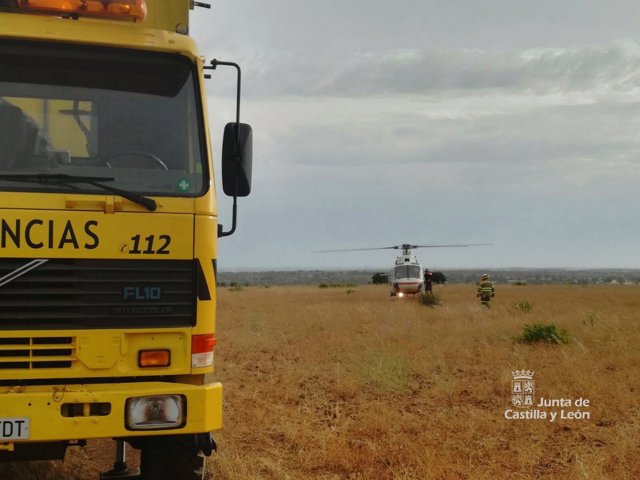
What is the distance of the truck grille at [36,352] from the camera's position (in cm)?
376

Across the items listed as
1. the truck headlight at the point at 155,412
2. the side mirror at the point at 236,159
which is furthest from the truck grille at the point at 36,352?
the side mirror at the point at 236,159

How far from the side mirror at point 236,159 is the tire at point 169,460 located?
1749 millimetres

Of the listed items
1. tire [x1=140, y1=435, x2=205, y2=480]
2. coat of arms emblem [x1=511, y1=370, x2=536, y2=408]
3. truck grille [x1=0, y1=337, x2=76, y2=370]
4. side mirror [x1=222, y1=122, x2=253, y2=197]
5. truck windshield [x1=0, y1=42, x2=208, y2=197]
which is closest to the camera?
truck grille [x1=0, y1=337, x2=76, y2=370]

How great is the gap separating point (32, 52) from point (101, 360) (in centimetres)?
200

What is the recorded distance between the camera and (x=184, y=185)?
13.7 feet

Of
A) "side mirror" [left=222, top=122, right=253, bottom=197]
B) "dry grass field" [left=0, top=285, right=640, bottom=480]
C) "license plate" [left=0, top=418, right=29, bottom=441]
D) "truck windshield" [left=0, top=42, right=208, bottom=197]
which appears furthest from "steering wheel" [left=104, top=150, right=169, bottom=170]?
"dry grass field" [left=0, top=285, right=640, bottom=480]

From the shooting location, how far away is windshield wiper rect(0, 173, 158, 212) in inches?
153

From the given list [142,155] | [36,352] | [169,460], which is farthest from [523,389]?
[36,352]

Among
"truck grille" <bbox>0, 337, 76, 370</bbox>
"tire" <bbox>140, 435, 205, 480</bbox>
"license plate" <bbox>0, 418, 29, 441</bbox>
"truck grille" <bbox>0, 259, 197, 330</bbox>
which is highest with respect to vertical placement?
"truck grille" <bbox>0, 259, 197, 330</bbox>

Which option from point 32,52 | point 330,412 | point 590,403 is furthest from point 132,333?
point 590,403

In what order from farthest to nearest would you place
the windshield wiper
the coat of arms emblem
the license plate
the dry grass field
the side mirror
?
the coat of arms emblem
the dry grass field
the side mirror
the windshield wiper
the license plate

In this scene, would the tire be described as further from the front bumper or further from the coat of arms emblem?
the coat of arms emblem

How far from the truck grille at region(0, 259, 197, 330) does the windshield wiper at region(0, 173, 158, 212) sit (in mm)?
359

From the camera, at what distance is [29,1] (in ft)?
14.0
